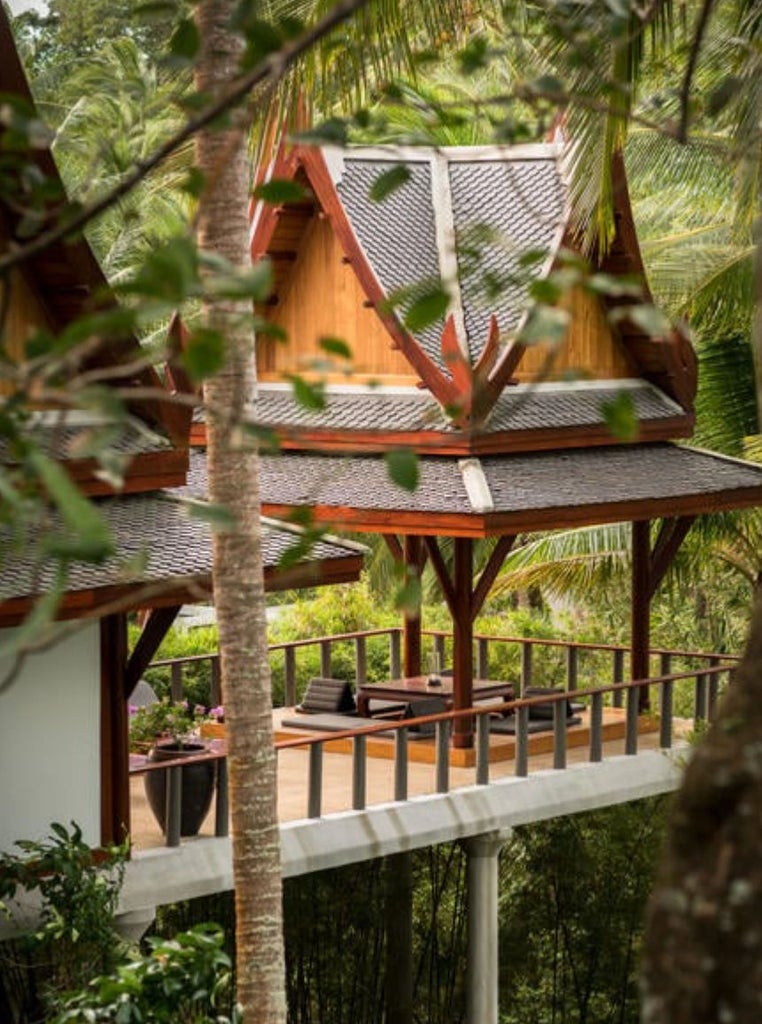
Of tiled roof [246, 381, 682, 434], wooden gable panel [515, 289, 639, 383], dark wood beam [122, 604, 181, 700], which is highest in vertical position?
wooden gable panel [515, 289, 639, 383]

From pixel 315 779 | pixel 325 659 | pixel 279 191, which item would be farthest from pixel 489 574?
pixel 279 191

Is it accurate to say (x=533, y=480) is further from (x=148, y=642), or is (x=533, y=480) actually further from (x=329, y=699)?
(x=148, y=642)

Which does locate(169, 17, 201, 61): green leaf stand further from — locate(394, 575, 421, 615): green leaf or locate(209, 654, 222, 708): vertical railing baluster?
locate(209, 654, 222, 708): vertical railing baluster

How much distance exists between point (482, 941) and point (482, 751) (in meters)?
1.59

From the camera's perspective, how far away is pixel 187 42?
3.57 meters

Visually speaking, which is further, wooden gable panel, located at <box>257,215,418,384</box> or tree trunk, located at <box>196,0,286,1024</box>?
wooden gable panel, located at <box>257,215,418,384</box>

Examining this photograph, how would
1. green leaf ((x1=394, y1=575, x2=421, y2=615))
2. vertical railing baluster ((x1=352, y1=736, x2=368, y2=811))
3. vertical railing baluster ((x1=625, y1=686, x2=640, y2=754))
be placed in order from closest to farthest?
1. green leaf ((x1=394, y1=575, x2=421, y2=615))
2. vertical railing baluster ((x1=352, y1=736, x2=368, y2=811))
3. vertical railing baluster ((x1=625, y1=686, x2=640, y2=754))

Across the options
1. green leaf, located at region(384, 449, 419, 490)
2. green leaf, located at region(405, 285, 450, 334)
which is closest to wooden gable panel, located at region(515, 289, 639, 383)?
green leaf, located at region(384, 449, 419, 490)

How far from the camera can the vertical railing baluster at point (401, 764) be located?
14805 millimetres

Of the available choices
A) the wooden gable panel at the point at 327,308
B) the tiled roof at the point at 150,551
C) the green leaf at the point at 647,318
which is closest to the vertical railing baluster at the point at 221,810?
the tiled roof at the point at 150,551

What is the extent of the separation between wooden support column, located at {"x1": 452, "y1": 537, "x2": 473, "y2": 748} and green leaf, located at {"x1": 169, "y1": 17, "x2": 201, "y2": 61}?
12289 millimetres

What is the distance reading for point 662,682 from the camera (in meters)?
17.2

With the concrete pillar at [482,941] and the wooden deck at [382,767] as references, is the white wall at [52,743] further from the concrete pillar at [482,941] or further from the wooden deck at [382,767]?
the concrete pillar at [482,941]

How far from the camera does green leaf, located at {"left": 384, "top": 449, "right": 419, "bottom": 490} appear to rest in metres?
3.45
